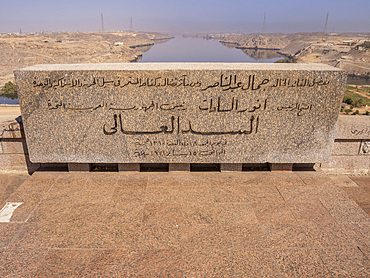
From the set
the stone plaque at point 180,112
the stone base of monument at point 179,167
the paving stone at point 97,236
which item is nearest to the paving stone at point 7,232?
the paving stone at point 97,236

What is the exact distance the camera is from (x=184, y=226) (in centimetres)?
307

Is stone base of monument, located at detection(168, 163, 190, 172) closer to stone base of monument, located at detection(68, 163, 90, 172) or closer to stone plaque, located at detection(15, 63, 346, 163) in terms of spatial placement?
stone plaque, located at detection(15, 63, 346, 163)

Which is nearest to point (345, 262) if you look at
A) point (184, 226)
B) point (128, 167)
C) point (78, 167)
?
point (184, 226)

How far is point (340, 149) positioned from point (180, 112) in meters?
2.84

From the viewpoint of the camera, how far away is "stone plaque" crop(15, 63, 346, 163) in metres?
3.67

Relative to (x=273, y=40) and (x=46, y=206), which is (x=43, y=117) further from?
(x=273, y=40)

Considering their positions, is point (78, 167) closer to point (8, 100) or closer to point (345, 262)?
point (345, 262)

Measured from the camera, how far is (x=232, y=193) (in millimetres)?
3693

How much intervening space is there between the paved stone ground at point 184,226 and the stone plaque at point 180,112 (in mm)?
405

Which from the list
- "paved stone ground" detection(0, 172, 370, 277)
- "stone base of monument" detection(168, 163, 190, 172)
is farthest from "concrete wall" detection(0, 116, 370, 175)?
"stone base of monument" detection(168, 163, 190, 172)

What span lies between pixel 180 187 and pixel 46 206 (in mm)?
1776

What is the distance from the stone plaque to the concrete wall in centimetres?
48

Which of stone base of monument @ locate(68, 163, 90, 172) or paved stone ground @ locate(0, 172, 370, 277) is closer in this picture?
paved stone ground @ locate(0, 172, 370, 277)

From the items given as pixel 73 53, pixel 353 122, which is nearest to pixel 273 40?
pixel 73 53
